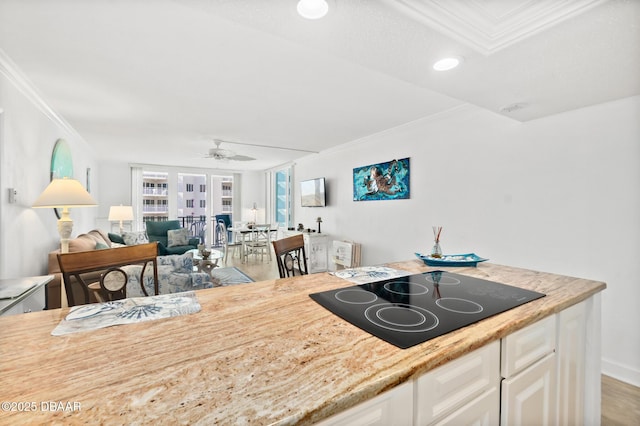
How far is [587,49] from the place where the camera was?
1316 mm

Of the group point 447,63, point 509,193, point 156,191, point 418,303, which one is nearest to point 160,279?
point 418,303

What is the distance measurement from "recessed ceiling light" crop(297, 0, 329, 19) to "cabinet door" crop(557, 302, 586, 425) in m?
1.58

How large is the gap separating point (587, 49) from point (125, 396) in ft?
7.18

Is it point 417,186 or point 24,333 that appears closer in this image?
point 24,333

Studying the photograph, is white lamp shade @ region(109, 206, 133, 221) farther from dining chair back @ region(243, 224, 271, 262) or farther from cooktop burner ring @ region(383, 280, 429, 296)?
cooktop burner ring @ region(383, 280, 429, 296)

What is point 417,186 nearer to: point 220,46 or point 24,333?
point 220,46

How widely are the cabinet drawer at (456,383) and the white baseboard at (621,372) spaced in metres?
1.96

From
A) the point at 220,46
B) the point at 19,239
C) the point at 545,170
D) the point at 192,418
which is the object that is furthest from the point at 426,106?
the point at 19,239

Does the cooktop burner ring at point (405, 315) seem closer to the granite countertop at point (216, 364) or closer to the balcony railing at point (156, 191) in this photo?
the granite countertop at point (216, 364)

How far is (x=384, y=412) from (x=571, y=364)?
3.78 ft

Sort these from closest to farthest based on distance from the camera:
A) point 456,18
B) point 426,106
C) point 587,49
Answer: point 456,18 < point 587,49 < point 426,106

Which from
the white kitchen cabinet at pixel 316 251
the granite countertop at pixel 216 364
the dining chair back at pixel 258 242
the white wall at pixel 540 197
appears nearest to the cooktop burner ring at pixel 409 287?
the granite countertop at pixel 216 364

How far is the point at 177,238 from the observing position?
17.5 feet

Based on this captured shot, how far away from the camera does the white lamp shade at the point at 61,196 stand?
7.07 ft
